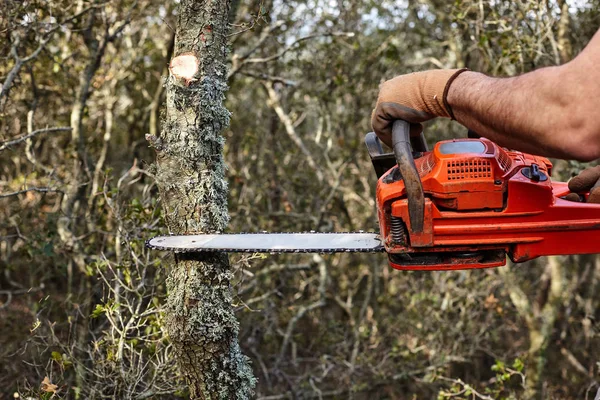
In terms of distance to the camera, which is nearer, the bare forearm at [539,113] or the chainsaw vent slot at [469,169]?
the bare forearm at [539,113]

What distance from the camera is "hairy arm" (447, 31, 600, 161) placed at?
115 centimetres

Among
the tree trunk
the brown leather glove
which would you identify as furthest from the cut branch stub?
the brown leather glove

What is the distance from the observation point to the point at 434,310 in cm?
500

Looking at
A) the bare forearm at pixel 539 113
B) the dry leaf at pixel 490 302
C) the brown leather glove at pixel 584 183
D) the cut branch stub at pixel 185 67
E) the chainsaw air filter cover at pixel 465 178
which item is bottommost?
the dry leaf at pixel 490 302

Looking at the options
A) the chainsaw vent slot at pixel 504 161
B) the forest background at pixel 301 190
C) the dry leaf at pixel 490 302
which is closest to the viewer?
the chainsaw vent slot at pixel 504 161

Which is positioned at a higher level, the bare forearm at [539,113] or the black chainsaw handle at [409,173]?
the bare forearm at [539,113]

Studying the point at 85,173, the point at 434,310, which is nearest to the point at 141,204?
the point at 85,173

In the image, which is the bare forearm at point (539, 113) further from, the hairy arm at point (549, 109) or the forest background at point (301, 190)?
the forest background at point (301, 190)

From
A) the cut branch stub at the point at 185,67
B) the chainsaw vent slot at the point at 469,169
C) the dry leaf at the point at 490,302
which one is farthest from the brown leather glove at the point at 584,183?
the dry leaf at the point at 490,302

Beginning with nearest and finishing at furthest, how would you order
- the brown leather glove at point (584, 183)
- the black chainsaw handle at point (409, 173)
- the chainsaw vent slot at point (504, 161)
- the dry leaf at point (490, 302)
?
the black chainsaw handle at point (409, 173) → the chainsaw vent slot at point (504, 161) → the brown leather glove at point (584, 183) → the dry leaf at point (490, 302)

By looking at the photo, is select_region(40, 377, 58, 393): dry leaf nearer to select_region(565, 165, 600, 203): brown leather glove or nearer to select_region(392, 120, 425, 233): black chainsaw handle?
select_region(392, 120, 425, 233): black chainsaw handle

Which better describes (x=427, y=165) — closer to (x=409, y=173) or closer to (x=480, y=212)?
(x=409, y=173)

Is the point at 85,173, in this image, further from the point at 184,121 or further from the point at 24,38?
the point at 184,121

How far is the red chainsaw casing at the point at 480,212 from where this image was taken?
6.28ft
